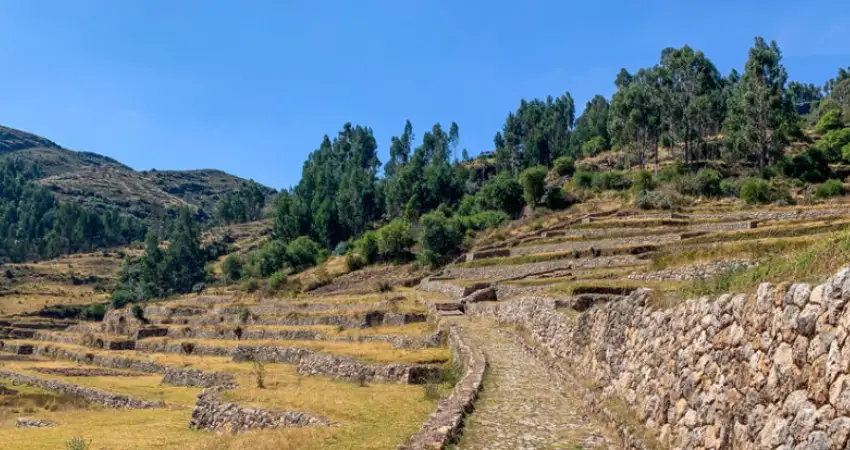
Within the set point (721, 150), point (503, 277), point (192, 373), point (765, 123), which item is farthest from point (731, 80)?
point (192, 373)

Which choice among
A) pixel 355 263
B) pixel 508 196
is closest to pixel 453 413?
pixel 355 263

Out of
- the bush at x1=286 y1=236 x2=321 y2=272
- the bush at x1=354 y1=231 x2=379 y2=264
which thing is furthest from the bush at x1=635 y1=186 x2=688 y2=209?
the bush at x1=286 y1=236 x2=321 y2=272

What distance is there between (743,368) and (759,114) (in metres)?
84.2

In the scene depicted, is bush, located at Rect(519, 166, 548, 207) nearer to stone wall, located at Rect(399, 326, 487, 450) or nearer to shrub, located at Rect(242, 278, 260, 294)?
shrub, located at Rect(242, 278, 260, 294)

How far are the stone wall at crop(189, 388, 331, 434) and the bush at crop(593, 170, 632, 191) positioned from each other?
76.8 metres

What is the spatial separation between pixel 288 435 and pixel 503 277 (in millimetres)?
38492

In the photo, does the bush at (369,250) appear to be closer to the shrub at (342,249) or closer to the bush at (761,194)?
the shrub at (342,249)

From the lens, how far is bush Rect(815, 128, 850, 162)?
8214 centimetres

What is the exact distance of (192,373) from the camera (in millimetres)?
35719

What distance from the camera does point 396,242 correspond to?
89125mm

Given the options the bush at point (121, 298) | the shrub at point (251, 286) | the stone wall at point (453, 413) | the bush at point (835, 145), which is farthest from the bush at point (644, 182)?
the bush at point (121, 298)

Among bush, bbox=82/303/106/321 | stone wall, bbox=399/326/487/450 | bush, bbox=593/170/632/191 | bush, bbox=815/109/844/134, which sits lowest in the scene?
bush, bbox=82/303/106/321

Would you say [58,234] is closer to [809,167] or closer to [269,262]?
[269,262]

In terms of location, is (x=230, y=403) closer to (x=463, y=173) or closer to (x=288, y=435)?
(x=288, y=435)
